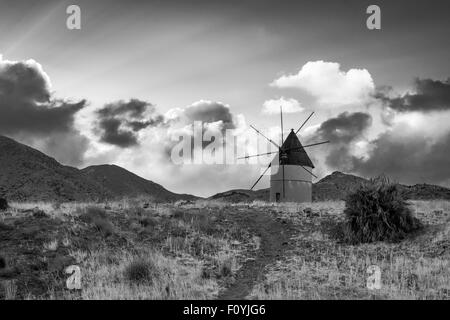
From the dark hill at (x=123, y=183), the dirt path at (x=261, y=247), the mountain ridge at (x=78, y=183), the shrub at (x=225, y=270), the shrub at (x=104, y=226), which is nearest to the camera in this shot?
the dirt path at (x=261, y=247)

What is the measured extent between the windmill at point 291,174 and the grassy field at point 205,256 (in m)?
10.7

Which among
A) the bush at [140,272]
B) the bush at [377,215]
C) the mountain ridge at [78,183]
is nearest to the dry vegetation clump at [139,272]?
the bush at [140,272]

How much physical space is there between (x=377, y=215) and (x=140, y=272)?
11.6 meters

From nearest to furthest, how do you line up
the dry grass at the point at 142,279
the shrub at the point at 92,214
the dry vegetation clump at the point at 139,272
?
the dry grass at the point at 142,279 → the dry vegetation clump at the point at 139,272 → the shrub at the point at 92,214

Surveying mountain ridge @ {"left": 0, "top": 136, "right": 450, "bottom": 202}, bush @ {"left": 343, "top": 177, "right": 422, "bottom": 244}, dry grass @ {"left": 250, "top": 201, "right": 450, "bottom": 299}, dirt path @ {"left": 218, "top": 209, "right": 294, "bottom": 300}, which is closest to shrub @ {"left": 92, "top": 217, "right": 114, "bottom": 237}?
dirt path @ {"left": 218, "top": 209, "right": 294, "bottom": 300}

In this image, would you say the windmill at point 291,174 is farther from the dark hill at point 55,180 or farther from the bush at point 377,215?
the dark hill at point 55,180

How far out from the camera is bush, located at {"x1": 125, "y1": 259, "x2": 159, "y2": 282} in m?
15.6

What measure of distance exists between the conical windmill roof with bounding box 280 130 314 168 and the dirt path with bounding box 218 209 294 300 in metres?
11.2

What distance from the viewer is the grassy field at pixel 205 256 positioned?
48.3 ft

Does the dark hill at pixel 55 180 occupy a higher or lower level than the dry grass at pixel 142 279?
higher

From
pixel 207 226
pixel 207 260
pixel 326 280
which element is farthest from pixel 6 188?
pixel 326 280
